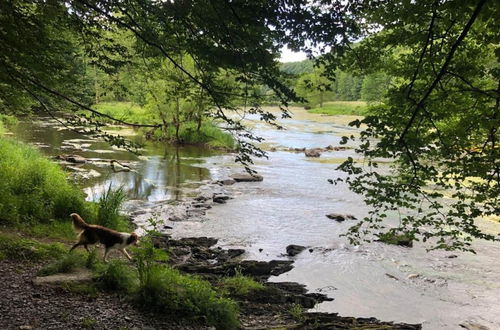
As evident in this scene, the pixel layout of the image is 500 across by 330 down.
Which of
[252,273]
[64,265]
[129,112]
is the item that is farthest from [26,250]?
[129,112]

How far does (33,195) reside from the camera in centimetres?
Answer: 1050

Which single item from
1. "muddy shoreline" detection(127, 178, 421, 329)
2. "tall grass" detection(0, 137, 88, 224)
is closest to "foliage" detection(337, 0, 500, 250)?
"muddy shoreline" detection(127, 178, 421, 329)

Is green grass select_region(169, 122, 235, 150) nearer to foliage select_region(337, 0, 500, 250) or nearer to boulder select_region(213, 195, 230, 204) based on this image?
boulder select_region(213, 195, 230, 204)

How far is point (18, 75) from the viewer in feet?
17.0

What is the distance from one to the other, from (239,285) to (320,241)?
5.04 meters

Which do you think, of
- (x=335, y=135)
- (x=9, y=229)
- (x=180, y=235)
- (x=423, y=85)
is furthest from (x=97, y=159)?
(x=335, y=135)

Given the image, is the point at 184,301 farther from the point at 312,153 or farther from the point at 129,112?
the point at 129,112

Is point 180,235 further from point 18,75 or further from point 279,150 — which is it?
point 279,150

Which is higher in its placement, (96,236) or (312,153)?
(96,236)

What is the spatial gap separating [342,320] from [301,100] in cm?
427

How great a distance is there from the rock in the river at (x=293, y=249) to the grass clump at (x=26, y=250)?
594cm

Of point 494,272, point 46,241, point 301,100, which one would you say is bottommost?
point 494,272

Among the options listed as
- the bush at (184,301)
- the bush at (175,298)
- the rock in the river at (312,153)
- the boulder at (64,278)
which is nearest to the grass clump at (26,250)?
the boulder at (64,278)

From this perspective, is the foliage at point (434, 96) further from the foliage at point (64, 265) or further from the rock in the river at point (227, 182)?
the rock in the river at point (227, 182)
